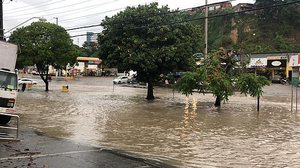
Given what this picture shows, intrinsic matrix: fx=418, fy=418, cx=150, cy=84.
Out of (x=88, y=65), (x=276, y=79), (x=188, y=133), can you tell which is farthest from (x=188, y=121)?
(x=88, y=65)

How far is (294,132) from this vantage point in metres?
17.4

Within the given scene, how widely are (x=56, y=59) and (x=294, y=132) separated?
107ft

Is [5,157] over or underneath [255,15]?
underneath

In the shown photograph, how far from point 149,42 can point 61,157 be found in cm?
2187

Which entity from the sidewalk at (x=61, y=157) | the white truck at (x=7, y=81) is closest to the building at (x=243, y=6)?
the white truck at (x=7, y=81)

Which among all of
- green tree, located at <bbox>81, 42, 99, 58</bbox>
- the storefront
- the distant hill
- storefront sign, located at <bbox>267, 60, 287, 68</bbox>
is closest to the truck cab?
the storefront

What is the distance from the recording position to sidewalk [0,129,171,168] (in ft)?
32.3

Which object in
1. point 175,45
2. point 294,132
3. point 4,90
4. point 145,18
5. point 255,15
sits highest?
point 255,15

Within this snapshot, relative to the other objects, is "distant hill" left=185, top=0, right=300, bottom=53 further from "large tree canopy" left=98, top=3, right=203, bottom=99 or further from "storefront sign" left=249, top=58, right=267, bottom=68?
"large tree canopy" left=98, top=3, right=203, bottom=99

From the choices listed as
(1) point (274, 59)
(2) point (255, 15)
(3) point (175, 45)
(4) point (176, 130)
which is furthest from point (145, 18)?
(2) point (255, 15)

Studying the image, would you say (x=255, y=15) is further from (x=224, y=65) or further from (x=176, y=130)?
(x=176, y=130)

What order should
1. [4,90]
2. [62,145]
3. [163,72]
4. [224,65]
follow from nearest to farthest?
[62,145], [4,90], [224,65], [163,72]

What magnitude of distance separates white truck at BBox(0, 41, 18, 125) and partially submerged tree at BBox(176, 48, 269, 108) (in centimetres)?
1283

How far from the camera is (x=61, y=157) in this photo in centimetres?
1077
